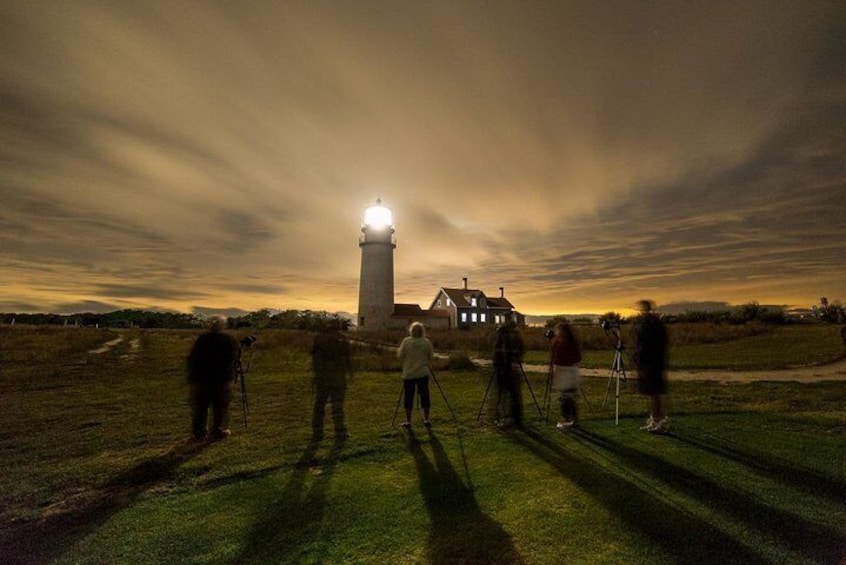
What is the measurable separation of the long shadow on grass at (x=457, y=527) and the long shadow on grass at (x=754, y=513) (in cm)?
277

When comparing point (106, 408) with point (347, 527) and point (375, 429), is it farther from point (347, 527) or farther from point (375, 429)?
point (347, 527)

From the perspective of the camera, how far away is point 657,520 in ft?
15.0

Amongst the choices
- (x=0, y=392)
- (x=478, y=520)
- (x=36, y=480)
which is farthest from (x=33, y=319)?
(x=478, y=520)

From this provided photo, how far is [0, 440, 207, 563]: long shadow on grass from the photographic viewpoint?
13.8ft

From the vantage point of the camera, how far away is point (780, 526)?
4.37 meters

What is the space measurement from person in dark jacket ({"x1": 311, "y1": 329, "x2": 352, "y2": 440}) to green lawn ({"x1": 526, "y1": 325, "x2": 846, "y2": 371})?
13241 millimetres

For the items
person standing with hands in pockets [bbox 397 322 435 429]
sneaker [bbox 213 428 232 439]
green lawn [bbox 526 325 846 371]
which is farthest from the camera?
green lawn [bbox 526 325 846 371]

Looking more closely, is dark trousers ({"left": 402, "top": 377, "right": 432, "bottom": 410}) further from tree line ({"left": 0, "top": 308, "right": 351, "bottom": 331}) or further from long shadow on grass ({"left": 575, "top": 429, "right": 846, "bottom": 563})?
tree line ({"left": 0, "top": 308, "right": 351, "bottom": 331})

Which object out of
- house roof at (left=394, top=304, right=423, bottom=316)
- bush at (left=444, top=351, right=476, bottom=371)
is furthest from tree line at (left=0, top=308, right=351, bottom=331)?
bush at (left=444, top=351, right=476, bottom=371)

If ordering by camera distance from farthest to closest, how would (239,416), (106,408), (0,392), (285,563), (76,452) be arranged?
(0,392) < (106,408) < (239,416) < (76,452) < (285,563)

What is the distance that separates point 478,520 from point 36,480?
680cm

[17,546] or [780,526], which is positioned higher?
[780,526]

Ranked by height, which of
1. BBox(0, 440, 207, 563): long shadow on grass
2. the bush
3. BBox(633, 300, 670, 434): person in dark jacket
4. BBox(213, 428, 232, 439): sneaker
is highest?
BBox(633, 300, 670, 434): person in dark jacket

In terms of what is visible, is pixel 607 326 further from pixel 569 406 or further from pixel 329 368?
pixel 329 368
